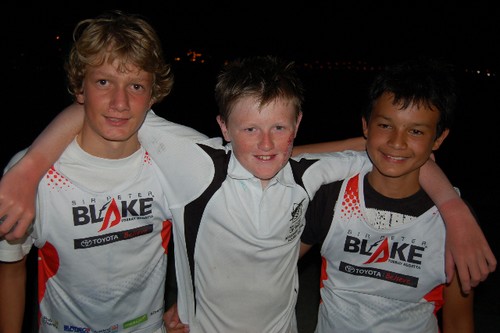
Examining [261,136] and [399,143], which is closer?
[261,136]

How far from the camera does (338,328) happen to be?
7.38 feet

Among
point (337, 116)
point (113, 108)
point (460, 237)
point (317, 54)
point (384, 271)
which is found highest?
point (317, 54)

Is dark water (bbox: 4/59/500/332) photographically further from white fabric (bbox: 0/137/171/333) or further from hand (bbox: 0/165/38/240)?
hand (bbox: 0/165/38/240)

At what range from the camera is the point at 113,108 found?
2002mm

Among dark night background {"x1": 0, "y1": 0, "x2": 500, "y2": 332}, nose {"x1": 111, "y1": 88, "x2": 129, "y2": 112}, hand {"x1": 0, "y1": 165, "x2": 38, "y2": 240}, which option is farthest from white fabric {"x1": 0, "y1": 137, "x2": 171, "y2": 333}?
dark night background {"x1": 0, "y1": 0, "x2": 500, "y2": 332}

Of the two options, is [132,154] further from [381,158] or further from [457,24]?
[457,24]

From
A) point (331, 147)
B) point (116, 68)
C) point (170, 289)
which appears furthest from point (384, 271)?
point (170, 289)

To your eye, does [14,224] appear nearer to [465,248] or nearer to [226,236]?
[226,236]

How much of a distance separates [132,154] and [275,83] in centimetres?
87

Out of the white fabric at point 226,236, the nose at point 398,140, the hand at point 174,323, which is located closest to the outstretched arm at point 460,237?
the nose at point 398,140

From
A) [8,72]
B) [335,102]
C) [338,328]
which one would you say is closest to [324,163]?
[338,328]

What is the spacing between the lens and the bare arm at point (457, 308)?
7.06 ft

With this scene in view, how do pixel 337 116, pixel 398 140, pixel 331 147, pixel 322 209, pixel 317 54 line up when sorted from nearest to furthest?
pixel 398 140 < pixel 322 209 < pixel 331 147 < pixel 337 116 < pixel 317 54

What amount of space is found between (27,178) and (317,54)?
35639 mm
